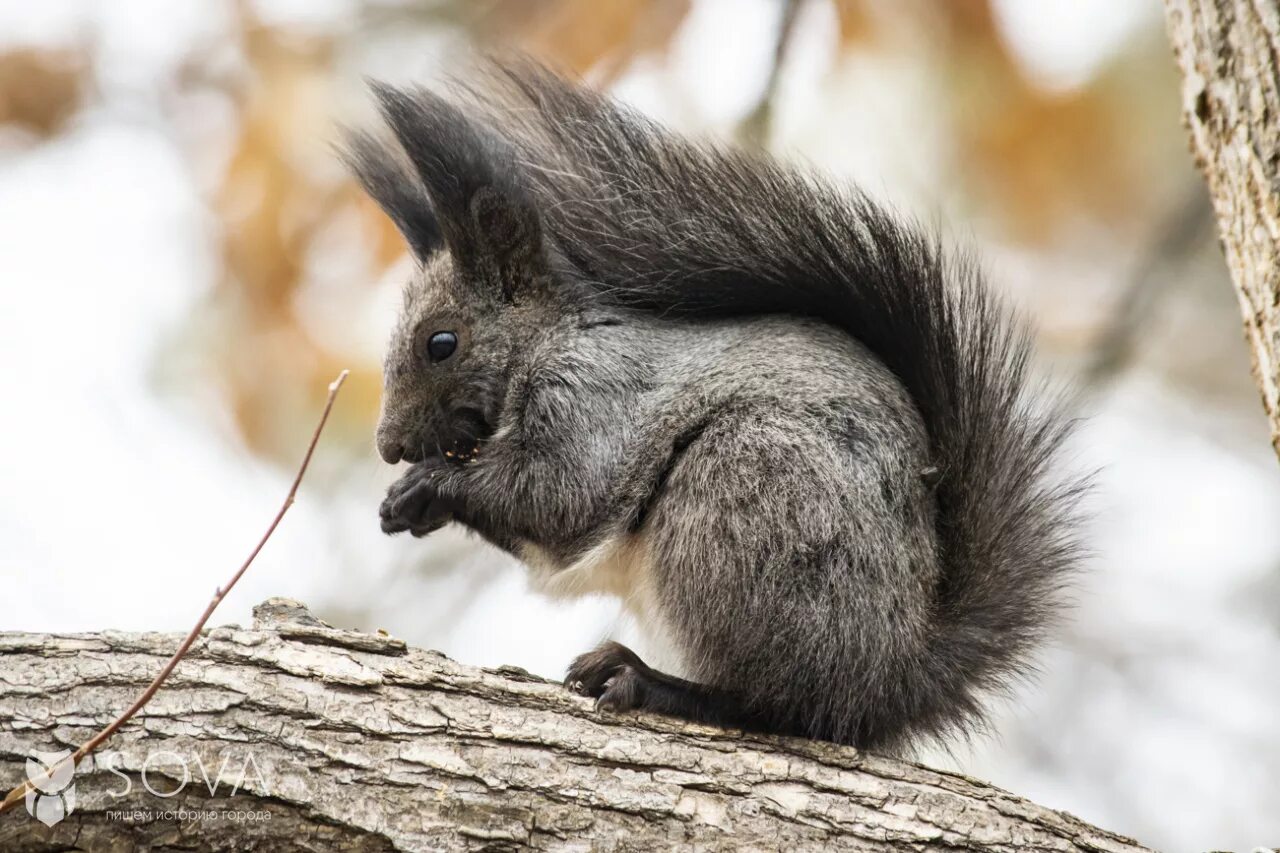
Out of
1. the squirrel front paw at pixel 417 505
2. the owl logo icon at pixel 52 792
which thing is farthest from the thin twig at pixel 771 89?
the owl logo icon at pixel 52 792

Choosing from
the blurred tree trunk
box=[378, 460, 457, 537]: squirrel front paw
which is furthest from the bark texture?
the blurred tree trunk

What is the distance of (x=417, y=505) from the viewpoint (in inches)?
119

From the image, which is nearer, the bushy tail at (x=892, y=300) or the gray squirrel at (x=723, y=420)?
the gray squirrel at (x=723, y=420)

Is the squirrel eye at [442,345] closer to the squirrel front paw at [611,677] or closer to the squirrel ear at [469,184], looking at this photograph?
the squirrel ear at [469,184]

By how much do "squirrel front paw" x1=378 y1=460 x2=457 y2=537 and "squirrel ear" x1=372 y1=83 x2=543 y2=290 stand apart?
61 centimetres

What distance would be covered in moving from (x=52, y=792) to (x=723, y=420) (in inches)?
60.9

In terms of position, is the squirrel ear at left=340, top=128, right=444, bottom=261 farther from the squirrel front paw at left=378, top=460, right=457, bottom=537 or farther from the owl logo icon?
the owl logo icon

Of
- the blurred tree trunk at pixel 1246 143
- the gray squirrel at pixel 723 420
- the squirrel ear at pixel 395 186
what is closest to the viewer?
the blurred tree trunk at pixel 1246 143

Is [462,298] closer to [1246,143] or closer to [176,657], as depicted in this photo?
[176,657]

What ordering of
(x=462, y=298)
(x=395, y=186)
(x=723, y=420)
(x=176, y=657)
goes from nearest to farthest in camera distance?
(x=176, y=657) < (x=723, y=420) < (x=462, y=298) < (x=395, y=186)

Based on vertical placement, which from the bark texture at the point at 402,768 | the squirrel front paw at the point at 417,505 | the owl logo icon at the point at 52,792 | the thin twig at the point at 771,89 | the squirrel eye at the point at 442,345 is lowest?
the owl logo icon at the point at 52,792

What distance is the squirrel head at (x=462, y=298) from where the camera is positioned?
3.17 metres

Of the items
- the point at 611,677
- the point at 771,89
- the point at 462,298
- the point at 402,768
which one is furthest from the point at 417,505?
the point at 771,89

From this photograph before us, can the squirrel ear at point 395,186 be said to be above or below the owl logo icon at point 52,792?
above
